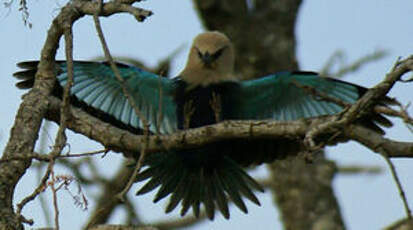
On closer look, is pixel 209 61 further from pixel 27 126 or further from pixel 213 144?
pixel 27 126

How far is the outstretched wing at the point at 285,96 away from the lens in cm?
549

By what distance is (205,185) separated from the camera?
554 cm

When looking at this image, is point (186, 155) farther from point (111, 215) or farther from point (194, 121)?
point (111, 215)

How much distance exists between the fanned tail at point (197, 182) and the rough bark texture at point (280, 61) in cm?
256

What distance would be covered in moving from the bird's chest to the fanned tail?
281mm

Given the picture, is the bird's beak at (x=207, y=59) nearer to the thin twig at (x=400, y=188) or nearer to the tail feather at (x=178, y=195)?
the tail feather at (x=178, y=195)

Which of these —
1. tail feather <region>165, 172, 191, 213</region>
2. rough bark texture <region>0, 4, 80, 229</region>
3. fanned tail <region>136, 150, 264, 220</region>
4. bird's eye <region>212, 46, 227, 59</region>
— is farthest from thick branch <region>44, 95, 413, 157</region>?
bird's eye <region>212, 46, 227, 59</region>

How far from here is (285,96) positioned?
5609 millimetres

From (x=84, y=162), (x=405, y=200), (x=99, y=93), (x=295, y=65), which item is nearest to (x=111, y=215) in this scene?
(x=84, y=162)

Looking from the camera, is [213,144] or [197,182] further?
[197,182]

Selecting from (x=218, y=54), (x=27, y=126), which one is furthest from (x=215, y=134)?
(x=218, y=54)

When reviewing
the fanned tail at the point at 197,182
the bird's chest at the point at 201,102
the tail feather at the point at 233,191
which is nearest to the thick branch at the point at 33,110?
the bird's chest at the point at 201,102

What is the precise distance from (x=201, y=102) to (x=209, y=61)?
1.46 feet

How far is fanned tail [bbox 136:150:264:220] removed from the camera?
5.44 m
